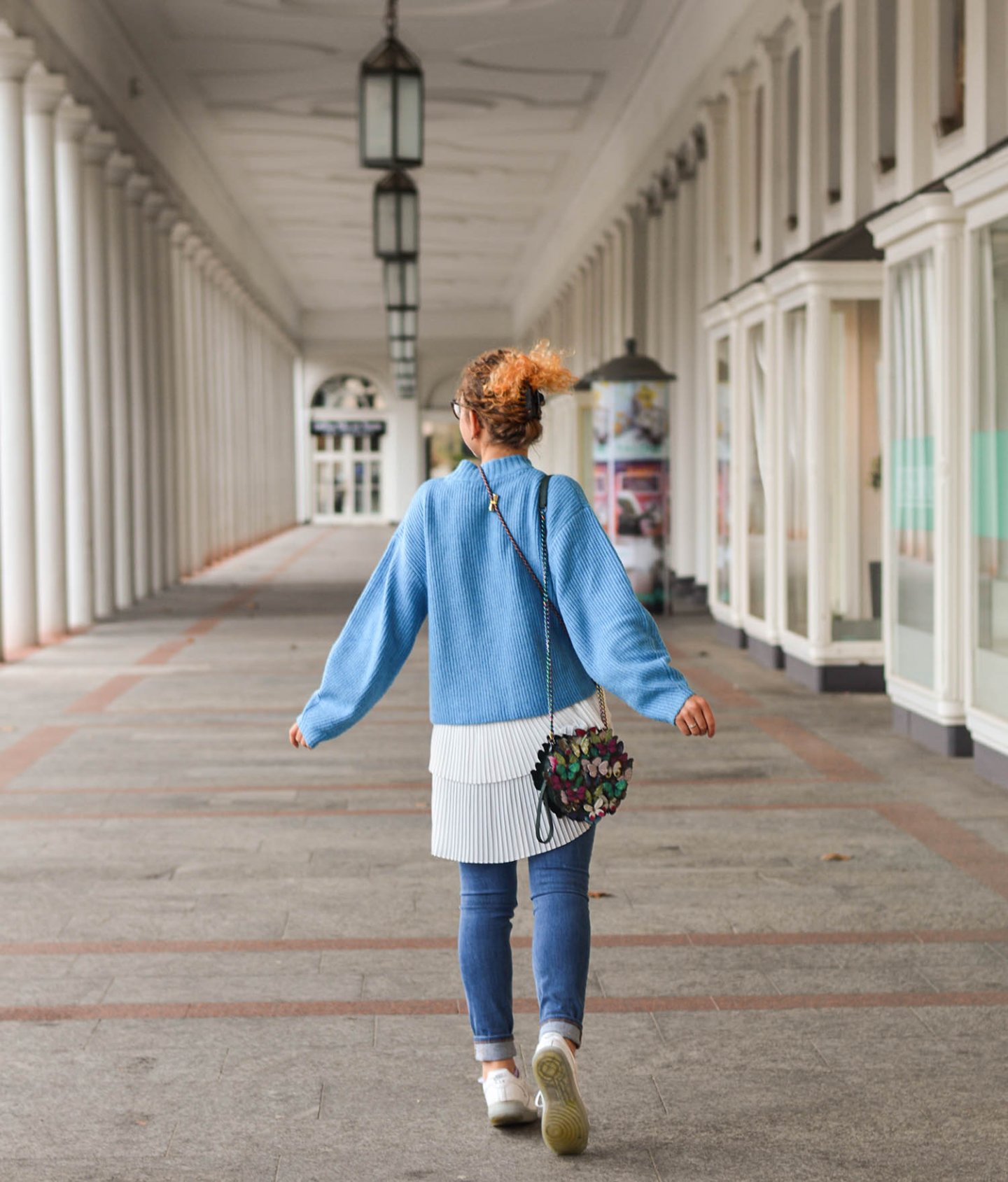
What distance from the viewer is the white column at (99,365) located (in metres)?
17.6

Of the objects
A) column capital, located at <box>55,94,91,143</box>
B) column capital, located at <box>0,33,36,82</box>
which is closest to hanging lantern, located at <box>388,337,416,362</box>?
column capital, located at <box>55,94,91,143</box>

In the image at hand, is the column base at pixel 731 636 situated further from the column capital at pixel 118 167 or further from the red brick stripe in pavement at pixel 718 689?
the column capital at pixel 118 167

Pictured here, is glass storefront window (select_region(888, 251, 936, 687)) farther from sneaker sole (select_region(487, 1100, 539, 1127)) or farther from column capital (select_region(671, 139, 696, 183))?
column capital (select_region(671, 139, 696, 183))

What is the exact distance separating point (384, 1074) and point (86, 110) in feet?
44.9

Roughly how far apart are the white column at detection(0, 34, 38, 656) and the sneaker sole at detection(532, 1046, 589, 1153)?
10491mm

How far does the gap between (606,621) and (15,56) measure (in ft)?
37.3

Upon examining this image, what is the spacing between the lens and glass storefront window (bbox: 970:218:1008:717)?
7621mm

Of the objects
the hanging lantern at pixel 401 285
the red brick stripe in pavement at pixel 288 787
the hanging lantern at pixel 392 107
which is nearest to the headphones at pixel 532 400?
the red brick stripe in pavement at pixel 288 787

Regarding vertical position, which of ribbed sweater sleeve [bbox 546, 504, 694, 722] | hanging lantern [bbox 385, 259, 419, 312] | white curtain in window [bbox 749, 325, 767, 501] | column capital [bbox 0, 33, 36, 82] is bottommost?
ribbed sweater sleeve [bbox 546, 504, 694, 722]

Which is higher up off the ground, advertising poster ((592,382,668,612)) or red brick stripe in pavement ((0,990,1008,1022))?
advertising poster ((592,382,668,612))

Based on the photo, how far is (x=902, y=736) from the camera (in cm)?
895

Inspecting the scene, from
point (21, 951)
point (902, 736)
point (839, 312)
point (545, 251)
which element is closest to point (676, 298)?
point (839, 312)

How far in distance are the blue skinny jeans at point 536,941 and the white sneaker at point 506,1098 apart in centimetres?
4

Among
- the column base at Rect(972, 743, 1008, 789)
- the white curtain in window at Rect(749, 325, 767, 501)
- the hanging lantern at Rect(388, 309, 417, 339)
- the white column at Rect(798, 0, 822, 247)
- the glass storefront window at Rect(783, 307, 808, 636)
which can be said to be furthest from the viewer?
the hanging lantern at Rect(388, 309, 417, 339)
